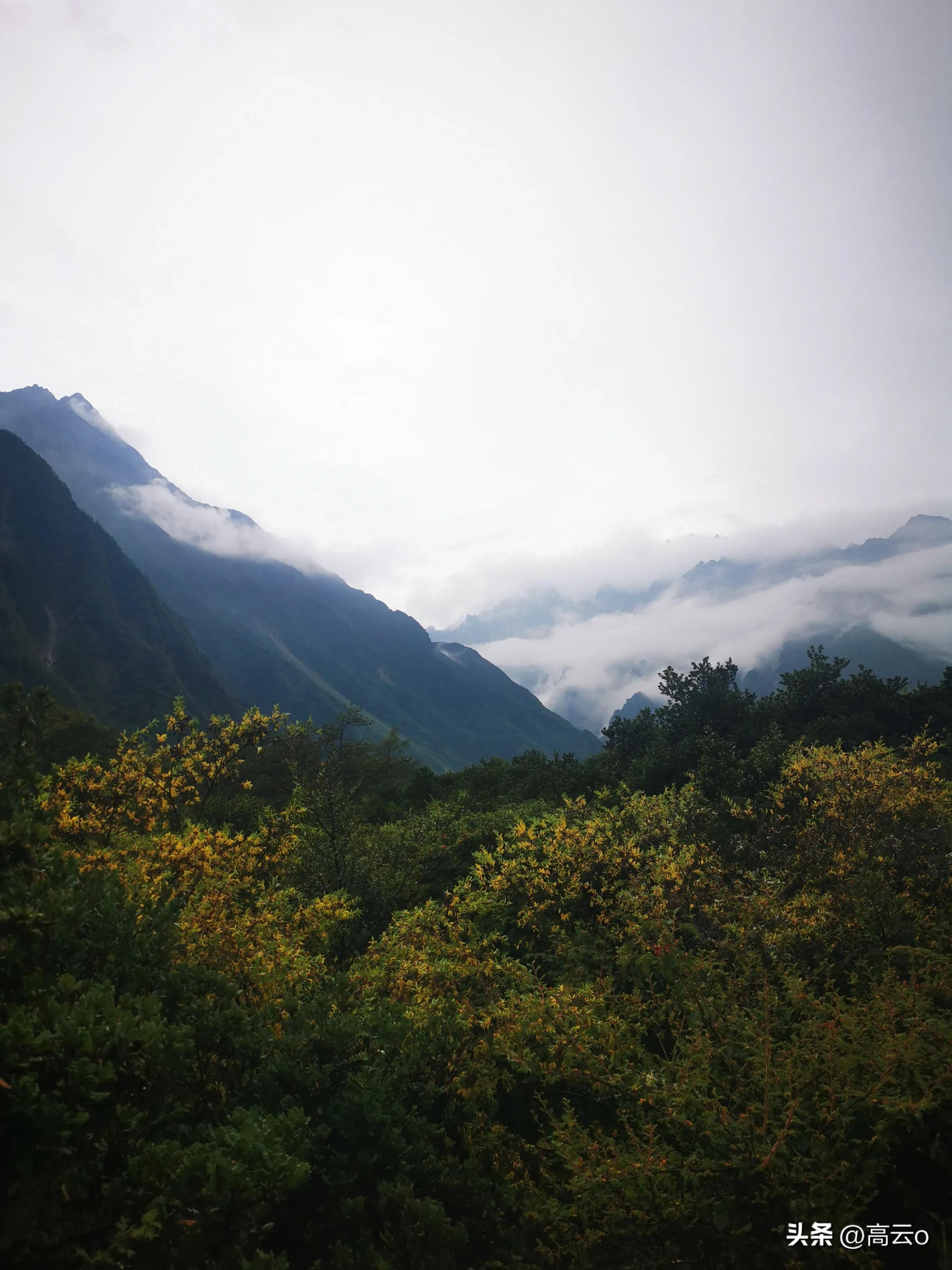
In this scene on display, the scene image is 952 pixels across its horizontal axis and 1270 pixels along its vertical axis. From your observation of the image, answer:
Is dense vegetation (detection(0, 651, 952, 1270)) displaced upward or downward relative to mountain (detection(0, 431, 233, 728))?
downward

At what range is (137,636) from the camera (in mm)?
111562

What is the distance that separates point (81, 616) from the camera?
345 feet

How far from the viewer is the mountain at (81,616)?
94.1 m

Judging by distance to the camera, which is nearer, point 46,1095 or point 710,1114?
point 46,1095

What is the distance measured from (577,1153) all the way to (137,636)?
Answer: 4859 inches

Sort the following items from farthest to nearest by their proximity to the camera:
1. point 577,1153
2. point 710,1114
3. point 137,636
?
point 137,636 → point 577,1153 → point 710,1114

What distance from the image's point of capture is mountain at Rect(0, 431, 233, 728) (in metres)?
94.1

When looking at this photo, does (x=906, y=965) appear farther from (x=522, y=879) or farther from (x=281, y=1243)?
(x=281, y=1243)

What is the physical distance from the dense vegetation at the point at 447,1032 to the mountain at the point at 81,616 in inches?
3394

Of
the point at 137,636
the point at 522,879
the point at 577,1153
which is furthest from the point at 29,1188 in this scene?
the point at 137,636

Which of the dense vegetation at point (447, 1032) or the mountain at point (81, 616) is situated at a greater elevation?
the mountain at point (81, 616)

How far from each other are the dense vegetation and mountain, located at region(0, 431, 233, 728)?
8620 cm

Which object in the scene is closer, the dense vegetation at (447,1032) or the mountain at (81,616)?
the dense vegetation at (447,1032)

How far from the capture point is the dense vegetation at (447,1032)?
16.3ft
